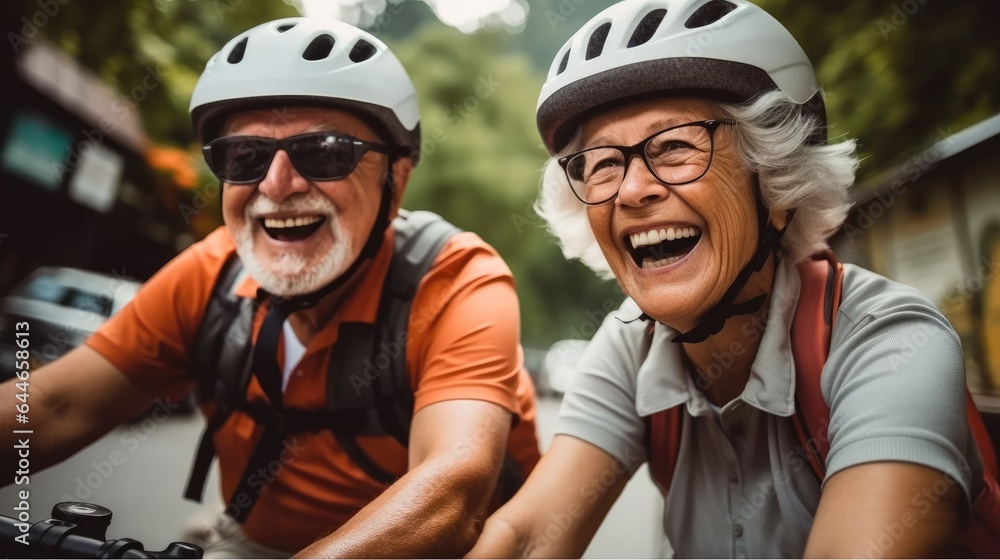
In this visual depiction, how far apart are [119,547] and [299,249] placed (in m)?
1.21

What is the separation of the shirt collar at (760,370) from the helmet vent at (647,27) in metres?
0.76

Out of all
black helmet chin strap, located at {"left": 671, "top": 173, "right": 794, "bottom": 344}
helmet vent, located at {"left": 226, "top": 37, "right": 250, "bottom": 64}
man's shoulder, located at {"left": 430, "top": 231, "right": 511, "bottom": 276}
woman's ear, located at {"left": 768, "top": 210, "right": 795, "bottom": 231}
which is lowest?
black helmet chin strap, located at {"left": 671, "top": 173, "right": 794, "bottom": 344}

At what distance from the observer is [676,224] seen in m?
1.94

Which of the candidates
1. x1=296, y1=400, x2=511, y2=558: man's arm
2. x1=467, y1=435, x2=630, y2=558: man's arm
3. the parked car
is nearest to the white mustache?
x1=296, y1=400, x2=511, y2=558: man's arm

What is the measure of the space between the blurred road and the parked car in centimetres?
111

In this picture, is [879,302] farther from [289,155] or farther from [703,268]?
[289,155]

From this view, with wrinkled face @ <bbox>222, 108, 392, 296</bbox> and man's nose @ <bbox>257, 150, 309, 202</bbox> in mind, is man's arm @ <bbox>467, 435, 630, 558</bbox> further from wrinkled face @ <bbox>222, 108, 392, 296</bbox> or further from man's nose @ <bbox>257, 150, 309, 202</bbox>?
man's nose @ <bbox>257, 150, 309, 202</bbox>

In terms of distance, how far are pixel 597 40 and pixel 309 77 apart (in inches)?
38.1

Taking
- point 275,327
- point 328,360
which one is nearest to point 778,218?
point 328,360

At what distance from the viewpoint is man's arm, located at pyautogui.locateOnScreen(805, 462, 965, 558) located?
1417 mm

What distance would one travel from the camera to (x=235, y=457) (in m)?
2.63

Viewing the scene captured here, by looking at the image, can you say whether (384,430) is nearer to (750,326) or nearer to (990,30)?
(750,326)

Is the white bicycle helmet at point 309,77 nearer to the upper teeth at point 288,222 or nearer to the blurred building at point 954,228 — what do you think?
the upper teeth at point 288,222

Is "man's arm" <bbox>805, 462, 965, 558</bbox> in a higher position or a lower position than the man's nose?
lower
